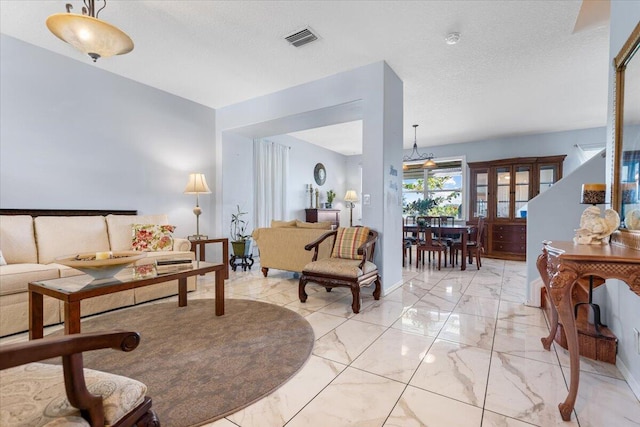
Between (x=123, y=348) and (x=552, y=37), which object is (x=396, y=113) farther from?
(x=123, y=348)

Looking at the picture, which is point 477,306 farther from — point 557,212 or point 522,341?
point 557,212

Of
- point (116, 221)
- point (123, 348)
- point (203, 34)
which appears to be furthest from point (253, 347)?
point (203, 34)

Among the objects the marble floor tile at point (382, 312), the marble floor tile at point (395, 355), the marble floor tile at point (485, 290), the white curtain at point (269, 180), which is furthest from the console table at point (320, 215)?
the marble floor tile at point (395, 355)

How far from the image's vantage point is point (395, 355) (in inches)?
77.3

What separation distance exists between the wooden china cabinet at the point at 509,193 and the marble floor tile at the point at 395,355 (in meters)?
4.82

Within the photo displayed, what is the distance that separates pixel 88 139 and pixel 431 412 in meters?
4.38

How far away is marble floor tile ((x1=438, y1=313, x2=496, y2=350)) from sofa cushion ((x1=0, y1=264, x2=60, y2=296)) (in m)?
3.32

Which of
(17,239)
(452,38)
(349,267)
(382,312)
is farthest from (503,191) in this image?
(17,239)

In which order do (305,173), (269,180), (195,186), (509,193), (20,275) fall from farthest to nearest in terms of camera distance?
(305,173) → (509,193) → (269,180) → (195,186) → (20,275)

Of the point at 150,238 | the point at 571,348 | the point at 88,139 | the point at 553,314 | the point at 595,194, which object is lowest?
the point at 553,314

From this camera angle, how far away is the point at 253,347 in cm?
206

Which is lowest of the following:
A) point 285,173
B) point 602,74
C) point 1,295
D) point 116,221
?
point 1,295

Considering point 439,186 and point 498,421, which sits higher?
point 439,186

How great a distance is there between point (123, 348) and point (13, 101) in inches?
144
